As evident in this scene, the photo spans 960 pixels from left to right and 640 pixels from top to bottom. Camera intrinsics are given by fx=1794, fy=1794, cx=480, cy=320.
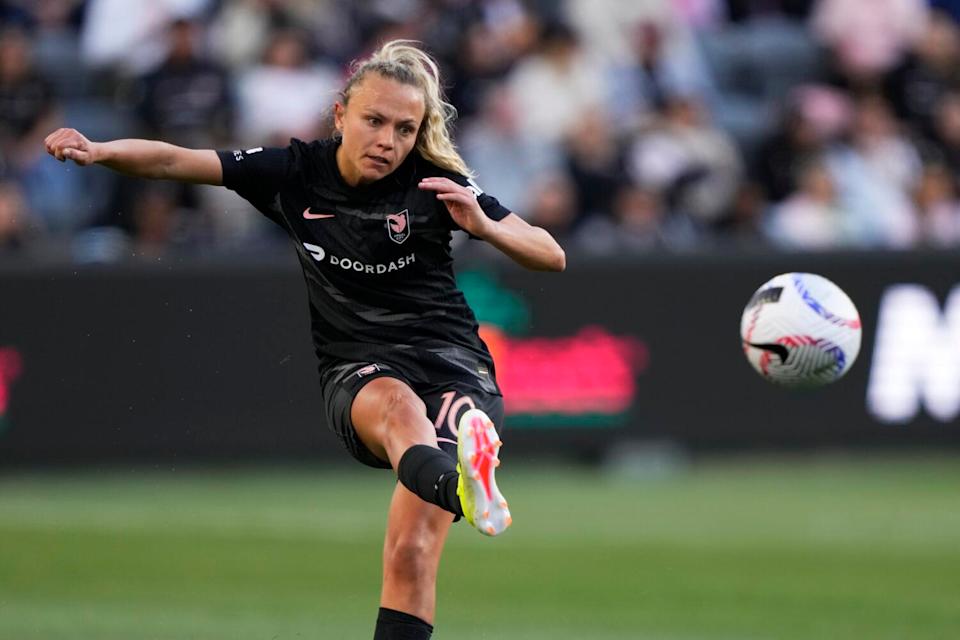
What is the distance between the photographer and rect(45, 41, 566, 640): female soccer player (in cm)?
634

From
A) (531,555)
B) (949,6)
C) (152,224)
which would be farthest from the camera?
(949,6)

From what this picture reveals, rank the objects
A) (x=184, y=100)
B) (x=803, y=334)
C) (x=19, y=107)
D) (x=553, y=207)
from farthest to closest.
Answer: (x=553, y=207) < (x=184, y=100) < (x=19, y=107) < (x=803, y=334)

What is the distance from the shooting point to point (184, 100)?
14.5m

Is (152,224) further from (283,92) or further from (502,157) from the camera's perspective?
(502,157)

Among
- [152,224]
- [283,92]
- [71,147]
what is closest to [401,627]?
[71,147]

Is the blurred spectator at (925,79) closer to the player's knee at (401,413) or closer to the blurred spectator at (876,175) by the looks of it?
the blurred spectator at (876,175)

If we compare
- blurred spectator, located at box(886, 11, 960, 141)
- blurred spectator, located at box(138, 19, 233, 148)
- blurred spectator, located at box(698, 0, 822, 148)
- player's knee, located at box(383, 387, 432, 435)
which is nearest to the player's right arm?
player's knee, located at box(383, 387, 432, 435)

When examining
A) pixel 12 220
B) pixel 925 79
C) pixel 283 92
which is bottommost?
pixel 12 220

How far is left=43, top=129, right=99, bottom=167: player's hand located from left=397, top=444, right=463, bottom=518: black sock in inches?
60.6

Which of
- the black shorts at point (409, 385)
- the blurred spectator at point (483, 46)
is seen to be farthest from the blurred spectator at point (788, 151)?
the black shorts at point (409, 385)

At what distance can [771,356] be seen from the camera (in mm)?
7383

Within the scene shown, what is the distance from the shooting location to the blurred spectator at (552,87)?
15859 mm

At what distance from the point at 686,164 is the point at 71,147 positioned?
10357 mm

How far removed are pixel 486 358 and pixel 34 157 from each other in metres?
8.19
